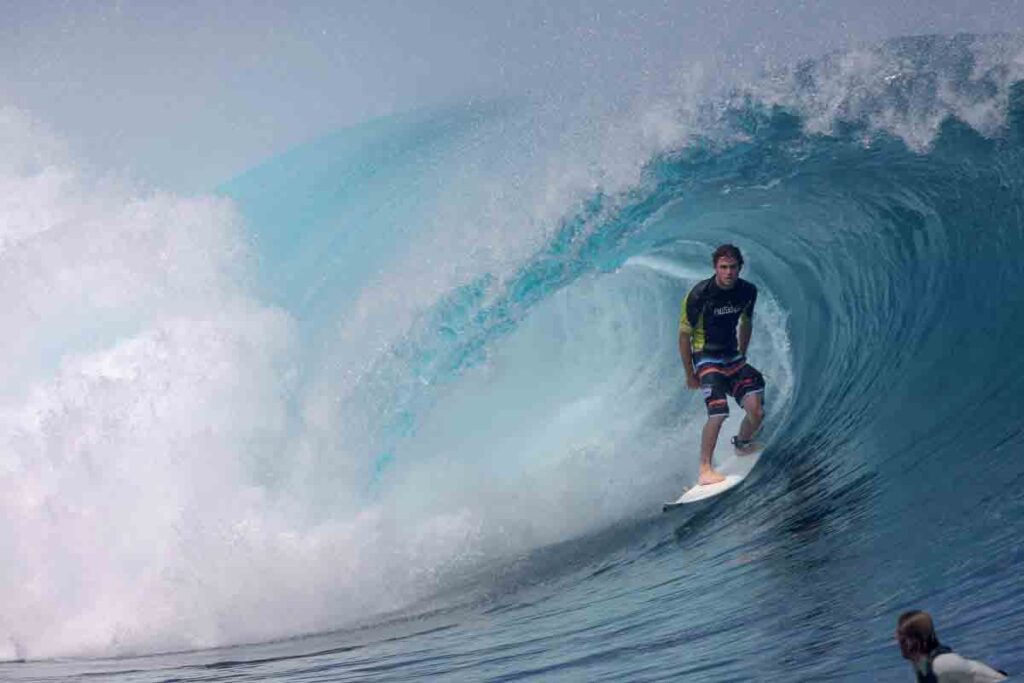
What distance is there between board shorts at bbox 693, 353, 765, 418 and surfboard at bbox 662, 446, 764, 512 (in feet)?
1.46

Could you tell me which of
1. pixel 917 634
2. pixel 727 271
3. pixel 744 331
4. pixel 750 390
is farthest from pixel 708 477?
pixel 917 634

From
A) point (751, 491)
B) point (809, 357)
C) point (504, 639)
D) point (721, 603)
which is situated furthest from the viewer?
point (809, 357)

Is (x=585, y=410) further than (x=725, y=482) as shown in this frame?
Yes

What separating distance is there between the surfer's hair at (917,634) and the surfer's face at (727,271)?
13.8 ft

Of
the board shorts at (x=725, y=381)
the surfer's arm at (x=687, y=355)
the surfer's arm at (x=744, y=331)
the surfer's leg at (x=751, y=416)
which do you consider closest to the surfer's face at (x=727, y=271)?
the surfer's arm at (x=744, y=331)

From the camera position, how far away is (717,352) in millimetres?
6984

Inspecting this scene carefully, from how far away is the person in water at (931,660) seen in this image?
245cm

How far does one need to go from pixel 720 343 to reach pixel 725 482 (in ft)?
2.87

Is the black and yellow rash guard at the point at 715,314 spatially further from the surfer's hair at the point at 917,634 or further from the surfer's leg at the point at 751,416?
the surfer's hair at the point at 917,634

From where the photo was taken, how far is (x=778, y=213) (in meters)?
10.2

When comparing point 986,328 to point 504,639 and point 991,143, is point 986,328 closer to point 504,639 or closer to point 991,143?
point 991,143

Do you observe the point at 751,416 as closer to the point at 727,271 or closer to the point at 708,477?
the point at 708,477

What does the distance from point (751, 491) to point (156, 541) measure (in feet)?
14.6

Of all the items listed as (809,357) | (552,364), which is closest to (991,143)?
(809,357)
